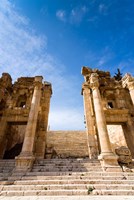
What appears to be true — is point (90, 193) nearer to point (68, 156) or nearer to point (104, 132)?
point (104, 132)

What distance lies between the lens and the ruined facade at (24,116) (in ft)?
36.6

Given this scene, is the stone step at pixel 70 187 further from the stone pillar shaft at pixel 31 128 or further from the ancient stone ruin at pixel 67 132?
the stone pillar shaft at pixel 31 128

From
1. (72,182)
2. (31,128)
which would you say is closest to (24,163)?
(31,128)

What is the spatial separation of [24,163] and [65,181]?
11.1 ft

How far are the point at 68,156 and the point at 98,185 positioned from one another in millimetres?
7881

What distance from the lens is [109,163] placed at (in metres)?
9.01

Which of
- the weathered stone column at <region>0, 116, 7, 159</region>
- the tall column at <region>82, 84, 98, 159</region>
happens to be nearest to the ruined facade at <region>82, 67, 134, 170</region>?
the tall column at <region>82, 84, 98, 159</region>

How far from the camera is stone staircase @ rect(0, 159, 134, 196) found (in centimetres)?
594

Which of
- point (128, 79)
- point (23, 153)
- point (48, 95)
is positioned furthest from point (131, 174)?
point (48, 95)

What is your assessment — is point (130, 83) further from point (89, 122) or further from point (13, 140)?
point (13, 140)

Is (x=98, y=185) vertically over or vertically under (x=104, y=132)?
under

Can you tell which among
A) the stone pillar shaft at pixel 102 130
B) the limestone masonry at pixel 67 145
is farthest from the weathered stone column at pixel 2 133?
the stone pillar shaft at pixel 102 130

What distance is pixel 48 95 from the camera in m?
17.0

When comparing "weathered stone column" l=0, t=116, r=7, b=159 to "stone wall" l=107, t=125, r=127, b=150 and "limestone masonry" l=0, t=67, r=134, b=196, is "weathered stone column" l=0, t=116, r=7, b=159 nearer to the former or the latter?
"limestone masonry" l=0, t=67, r=134, b=196
